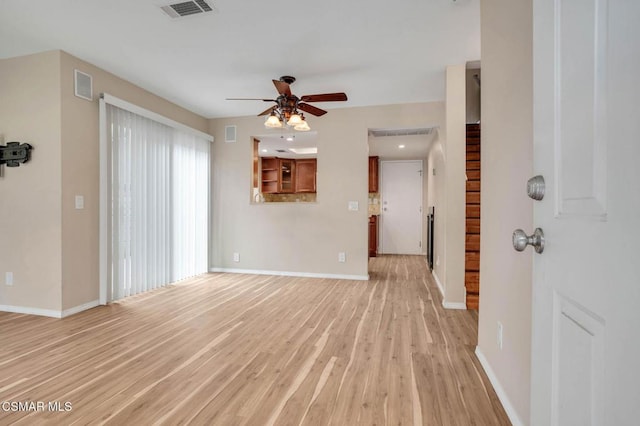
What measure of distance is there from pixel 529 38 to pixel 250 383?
7.25 ft

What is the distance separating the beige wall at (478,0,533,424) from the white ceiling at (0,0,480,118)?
755 millimetres

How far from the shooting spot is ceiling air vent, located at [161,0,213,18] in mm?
2301

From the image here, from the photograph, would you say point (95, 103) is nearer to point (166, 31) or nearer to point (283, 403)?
point (166, 31)

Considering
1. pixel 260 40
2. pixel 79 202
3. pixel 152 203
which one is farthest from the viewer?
pixel 152 203

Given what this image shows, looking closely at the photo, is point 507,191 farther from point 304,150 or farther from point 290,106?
point 304,150

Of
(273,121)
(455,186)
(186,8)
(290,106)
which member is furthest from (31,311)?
(455,186)

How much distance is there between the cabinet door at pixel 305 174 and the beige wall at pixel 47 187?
16.3ft

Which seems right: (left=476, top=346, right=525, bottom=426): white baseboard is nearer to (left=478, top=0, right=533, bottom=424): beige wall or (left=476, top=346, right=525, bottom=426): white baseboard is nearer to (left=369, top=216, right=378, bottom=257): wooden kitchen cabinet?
(left=478, top=0, right=533, bottom=424): beige wall

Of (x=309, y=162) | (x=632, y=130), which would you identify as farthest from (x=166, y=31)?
(x=309, y=162)

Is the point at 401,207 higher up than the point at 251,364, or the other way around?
the point at 401,207

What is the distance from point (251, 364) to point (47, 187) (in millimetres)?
2622

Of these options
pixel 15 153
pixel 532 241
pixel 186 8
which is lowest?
pixel 532 241

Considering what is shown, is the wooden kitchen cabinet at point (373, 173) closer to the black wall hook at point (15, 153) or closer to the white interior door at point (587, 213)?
the black wall hook at point (15, 153)

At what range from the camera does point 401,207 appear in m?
7.45
